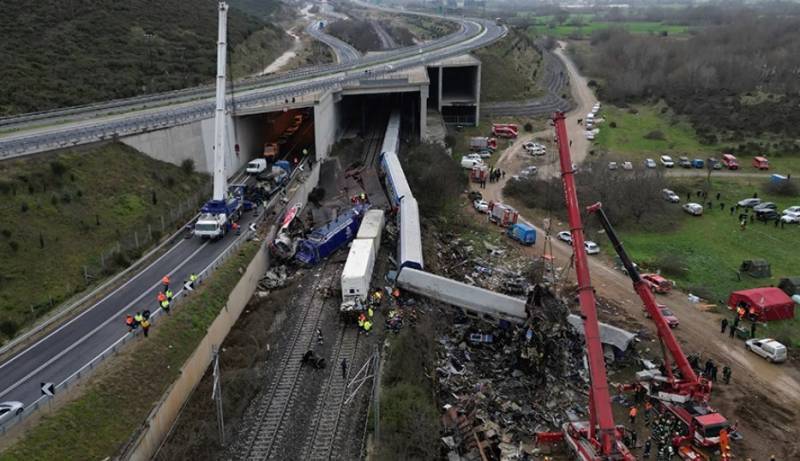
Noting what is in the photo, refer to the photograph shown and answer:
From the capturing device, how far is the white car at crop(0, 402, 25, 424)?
19344 mm

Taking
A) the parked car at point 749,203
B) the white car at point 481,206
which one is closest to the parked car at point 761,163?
the parked car at point 749,203

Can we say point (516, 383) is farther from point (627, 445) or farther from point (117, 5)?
point (117, 5)

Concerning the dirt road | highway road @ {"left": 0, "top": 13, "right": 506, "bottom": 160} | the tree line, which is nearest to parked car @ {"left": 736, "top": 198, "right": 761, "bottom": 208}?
the dirt road

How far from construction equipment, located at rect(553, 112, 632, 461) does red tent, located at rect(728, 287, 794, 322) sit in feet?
46.1

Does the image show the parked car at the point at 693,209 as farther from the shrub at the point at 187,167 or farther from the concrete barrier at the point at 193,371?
the shrub at the point at 187,167

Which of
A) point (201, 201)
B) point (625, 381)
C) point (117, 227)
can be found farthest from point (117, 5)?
point (625, 381)

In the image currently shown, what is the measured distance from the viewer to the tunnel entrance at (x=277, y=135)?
50.8 metres

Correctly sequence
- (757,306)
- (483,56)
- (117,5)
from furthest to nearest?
1. (483,56)
2. (117,5)
3. (757,306)

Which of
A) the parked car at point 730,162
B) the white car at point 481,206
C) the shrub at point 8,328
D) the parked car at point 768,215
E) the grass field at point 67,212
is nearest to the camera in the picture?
the shrub at point 8,328

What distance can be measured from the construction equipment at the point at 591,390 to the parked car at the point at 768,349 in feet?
34.3

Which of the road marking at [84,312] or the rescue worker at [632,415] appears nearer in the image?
the road marking at [84,312]

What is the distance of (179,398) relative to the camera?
23.8 metres

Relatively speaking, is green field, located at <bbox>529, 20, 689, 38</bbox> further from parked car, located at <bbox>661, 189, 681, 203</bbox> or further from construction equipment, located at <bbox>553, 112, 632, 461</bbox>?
construction equipment, located at <bbox>553, 112, 632, 461</bbox>

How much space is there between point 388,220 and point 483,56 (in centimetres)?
5381
